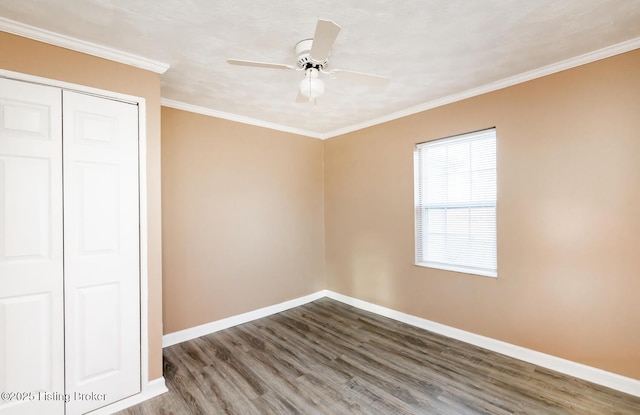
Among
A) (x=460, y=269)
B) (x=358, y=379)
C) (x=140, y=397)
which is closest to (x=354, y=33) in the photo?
(x=460, y=269)

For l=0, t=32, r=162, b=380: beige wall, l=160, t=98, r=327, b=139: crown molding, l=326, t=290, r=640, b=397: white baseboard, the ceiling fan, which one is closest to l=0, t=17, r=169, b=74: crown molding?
l=0, t=32, r=162, b=380: beige wall

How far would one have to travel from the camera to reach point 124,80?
219 centimetres

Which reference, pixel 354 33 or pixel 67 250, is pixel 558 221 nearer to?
pixel 354 33

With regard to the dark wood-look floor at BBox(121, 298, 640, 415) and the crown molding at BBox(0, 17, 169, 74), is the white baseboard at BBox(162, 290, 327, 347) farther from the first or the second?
the crown molding at BBox(0, 17, 169, 74)

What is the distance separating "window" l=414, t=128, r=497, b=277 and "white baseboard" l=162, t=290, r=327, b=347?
1.87 meters

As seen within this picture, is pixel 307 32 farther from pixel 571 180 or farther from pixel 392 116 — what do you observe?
pixel 571 180

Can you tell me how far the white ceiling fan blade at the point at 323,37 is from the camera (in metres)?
1.36

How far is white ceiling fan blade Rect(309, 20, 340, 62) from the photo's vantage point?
1.36m

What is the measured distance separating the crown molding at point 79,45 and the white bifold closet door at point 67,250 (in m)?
0.32

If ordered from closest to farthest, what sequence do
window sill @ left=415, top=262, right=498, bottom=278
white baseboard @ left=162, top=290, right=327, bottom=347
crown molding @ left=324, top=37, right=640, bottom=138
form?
crown molding @ left=324, top=37, right=640, bottom=138 → window sill @ left=415, top=262, right=498, bottom=278 → white baseboard @ left=162, top=290, right=327, bottom=347

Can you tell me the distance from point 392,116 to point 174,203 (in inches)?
112

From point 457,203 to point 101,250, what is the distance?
3.38 m

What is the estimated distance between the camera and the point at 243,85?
8.91ft

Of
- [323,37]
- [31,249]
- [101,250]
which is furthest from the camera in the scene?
[101,250]
